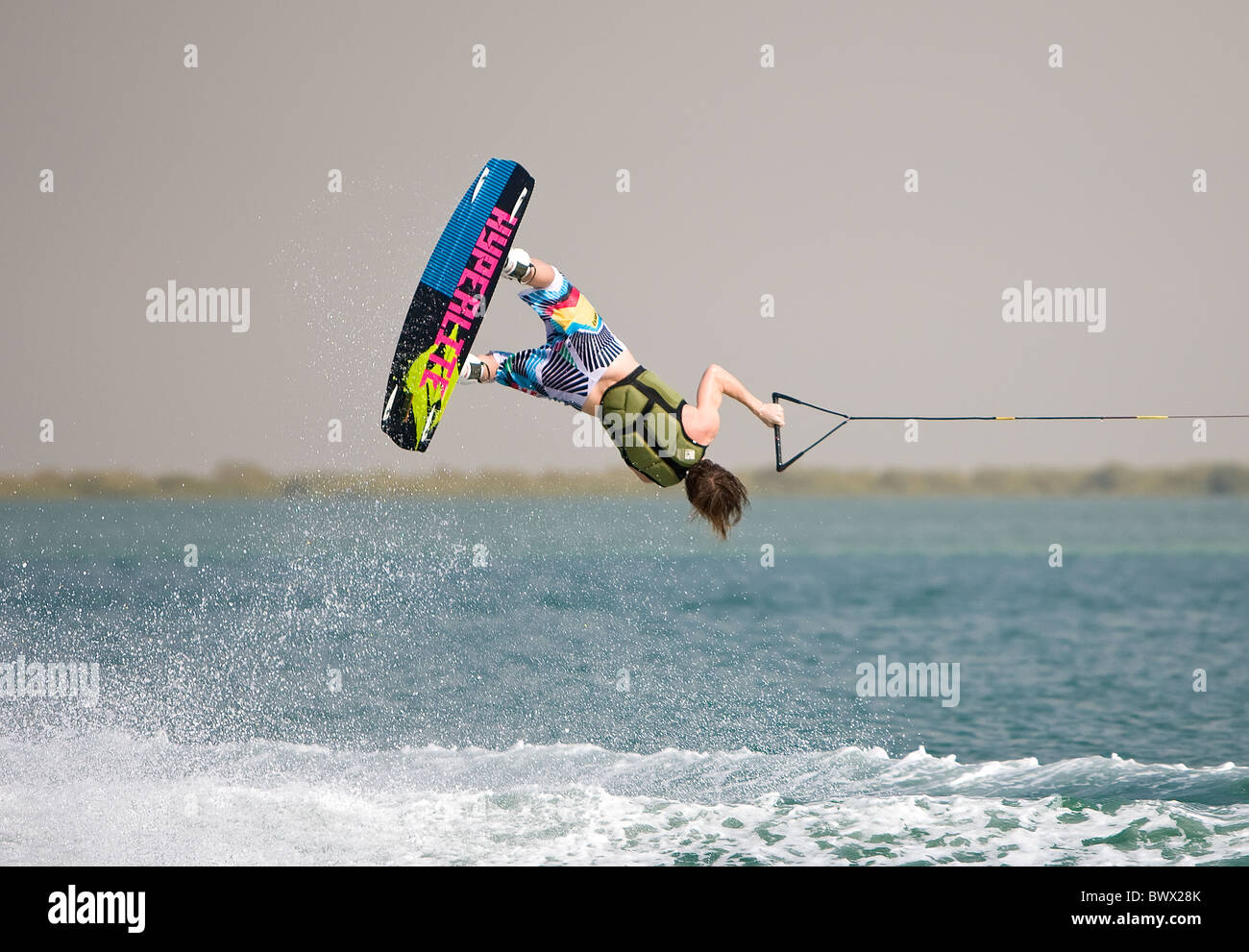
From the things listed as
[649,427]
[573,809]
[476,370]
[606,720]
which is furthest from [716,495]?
[606,720]

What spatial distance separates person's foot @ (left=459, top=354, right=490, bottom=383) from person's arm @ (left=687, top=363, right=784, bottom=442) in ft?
4.38

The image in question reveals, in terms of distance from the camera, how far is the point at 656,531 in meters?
57.2

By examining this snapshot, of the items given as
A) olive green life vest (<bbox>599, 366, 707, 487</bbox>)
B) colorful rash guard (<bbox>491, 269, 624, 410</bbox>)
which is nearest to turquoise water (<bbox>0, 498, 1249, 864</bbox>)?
colorful rash guard (<bbox>491, 269, 624, 410</bbox>)

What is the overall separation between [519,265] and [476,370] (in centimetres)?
68

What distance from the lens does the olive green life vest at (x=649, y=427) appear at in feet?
22.2

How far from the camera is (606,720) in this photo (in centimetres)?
1346

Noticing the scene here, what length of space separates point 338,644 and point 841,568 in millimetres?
25279

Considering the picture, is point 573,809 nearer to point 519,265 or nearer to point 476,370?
point 476,370

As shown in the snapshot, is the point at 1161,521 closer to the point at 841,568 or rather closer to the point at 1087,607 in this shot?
the point at 841,568

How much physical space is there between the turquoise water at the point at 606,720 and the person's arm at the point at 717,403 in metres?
3.08

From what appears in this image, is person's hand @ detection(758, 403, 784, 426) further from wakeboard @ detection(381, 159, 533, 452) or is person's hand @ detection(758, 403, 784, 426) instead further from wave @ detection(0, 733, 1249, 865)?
wave @ detection(0, 733, 1249, 865)

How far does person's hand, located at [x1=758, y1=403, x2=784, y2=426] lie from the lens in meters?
6.73

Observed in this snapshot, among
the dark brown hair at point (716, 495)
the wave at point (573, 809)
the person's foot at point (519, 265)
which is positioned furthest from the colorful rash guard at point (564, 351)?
the wave at point (573, 809)

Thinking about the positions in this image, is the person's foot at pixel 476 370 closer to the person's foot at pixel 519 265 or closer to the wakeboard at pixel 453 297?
the wakeboard at pixel 453 297
